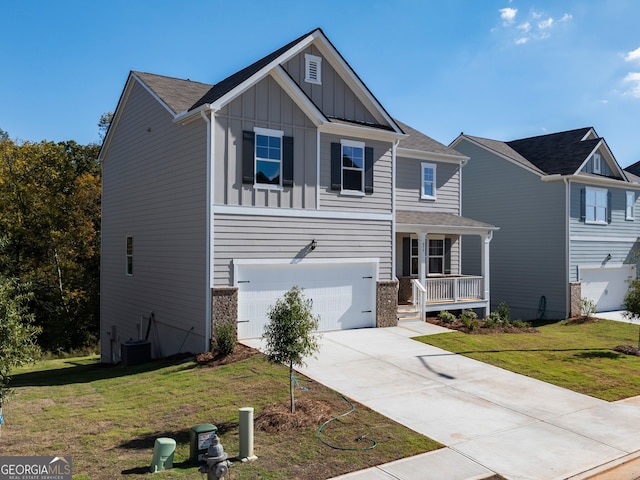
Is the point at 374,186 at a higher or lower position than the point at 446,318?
higher

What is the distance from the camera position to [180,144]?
16.2m

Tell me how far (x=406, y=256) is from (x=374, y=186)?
16.2ft

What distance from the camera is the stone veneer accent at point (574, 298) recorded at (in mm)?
24453

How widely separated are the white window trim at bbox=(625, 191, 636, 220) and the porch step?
15.4 meters

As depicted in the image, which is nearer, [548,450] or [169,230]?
[548,450]

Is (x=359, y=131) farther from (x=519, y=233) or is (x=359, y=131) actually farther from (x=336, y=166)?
(x=519, y=233)

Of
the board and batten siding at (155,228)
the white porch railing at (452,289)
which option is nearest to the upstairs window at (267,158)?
the board and batten siding at (155,228)

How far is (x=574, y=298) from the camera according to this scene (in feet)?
80.7

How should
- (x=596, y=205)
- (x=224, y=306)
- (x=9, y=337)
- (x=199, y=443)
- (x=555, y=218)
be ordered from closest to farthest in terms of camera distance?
(x=9, y=337), (x=199, y=443), (x=224, y=306), (x=555, y=218), (x=596, y=205)

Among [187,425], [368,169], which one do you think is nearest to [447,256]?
[368,169]

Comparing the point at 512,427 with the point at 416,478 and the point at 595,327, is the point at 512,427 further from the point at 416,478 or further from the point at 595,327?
the point at 595,327

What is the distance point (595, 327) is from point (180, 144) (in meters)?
18.0

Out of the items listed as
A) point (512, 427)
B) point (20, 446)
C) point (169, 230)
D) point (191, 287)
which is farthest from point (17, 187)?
point (512, 427)

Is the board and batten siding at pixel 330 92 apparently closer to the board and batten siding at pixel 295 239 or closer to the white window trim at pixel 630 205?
the board and batten siding at pixel 295 239
